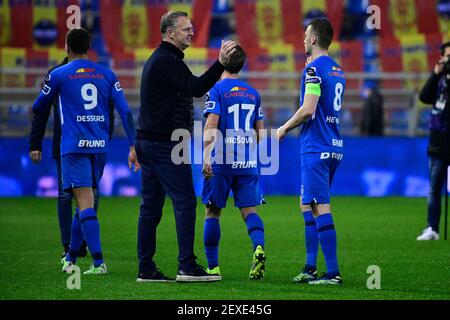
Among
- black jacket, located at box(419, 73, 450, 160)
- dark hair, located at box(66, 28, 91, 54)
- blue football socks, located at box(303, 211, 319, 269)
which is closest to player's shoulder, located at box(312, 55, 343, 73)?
blue football socks, located at box(303, 211, 319, 269)

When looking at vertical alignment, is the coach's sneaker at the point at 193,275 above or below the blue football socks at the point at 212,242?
below

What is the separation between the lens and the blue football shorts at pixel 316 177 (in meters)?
9.52

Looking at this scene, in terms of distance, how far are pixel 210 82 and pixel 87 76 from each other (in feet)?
5.33

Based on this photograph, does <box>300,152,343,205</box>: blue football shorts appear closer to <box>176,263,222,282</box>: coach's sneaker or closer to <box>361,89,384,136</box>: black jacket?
<box>176,263,222,282</box>: coach's sneaker

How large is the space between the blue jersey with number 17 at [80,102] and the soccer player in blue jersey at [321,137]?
1.74m

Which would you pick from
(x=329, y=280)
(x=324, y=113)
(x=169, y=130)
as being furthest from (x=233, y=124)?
(x=329, y=280)

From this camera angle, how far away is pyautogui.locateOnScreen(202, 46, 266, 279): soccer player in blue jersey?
10.1 meters

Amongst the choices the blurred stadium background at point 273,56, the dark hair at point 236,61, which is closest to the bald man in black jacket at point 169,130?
the dark hair at point 236,61

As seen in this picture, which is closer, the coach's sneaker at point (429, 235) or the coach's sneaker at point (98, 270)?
the coach's sneaker at point (98, 270)

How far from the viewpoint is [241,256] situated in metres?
12.0

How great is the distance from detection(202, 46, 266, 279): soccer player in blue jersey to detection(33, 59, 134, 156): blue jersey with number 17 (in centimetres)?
81

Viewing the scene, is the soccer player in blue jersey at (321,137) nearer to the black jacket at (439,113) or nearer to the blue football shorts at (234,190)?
the blue football shorts at (234,190)
